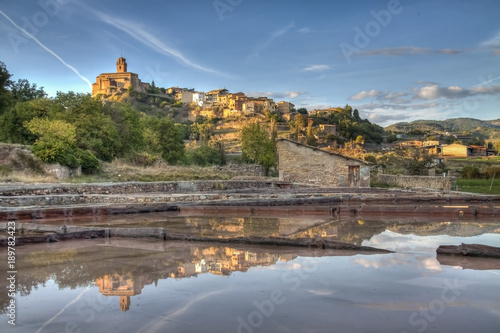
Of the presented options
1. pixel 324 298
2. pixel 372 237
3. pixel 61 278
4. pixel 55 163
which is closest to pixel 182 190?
pixel 55 163

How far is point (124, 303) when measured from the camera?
5.03 metres

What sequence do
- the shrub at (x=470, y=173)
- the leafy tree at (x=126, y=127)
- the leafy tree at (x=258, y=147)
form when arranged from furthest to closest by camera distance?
the leafy tree at (x=258, y=147), the leafy tree at (x=126, y=127), the shrub at (x=470, y=173)

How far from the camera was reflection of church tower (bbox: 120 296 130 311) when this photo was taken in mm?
4855

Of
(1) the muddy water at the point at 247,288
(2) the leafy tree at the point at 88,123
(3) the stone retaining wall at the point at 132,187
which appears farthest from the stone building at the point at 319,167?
(1) the muddy water at the point at 247,288

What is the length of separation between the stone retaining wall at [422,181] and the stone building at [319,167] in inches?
165

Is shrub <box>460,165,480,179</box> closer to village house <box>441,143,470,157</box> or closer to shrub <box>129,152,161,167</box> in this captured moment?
shrub <box>129,152,161,167</box>

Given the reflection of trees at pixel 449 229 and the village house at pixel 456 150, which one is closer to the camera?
the reflection of trees at pixel 449 229

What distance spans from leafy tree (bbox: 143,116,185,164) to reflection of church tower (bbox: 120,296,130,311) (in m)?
45.9

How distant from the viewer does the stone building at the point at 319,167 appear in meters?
29.2

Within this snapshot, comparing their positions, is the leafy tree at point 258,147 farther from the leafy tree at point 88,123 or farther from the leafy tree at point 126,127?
the leafy tree at point 88,123

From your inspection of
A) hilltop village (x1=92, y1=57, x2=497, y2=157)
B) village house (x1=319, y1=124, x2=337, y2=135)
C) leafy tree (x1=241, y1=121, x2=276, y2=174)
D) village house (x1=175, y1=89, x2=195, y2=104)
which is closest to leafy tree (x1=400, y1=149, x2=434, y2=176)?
leafy tree (x1=241, y1=121, x2=276, y2=174)

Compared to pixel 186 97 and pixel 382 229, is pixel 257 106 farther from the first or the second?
pixel 382 229

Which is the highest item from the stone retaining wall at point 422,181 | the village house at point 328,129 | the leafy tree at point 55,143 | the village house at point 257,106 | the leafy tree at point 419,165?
the village house at point 257,106

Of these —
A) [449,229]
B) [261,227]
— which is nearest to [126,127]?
[261,227]
